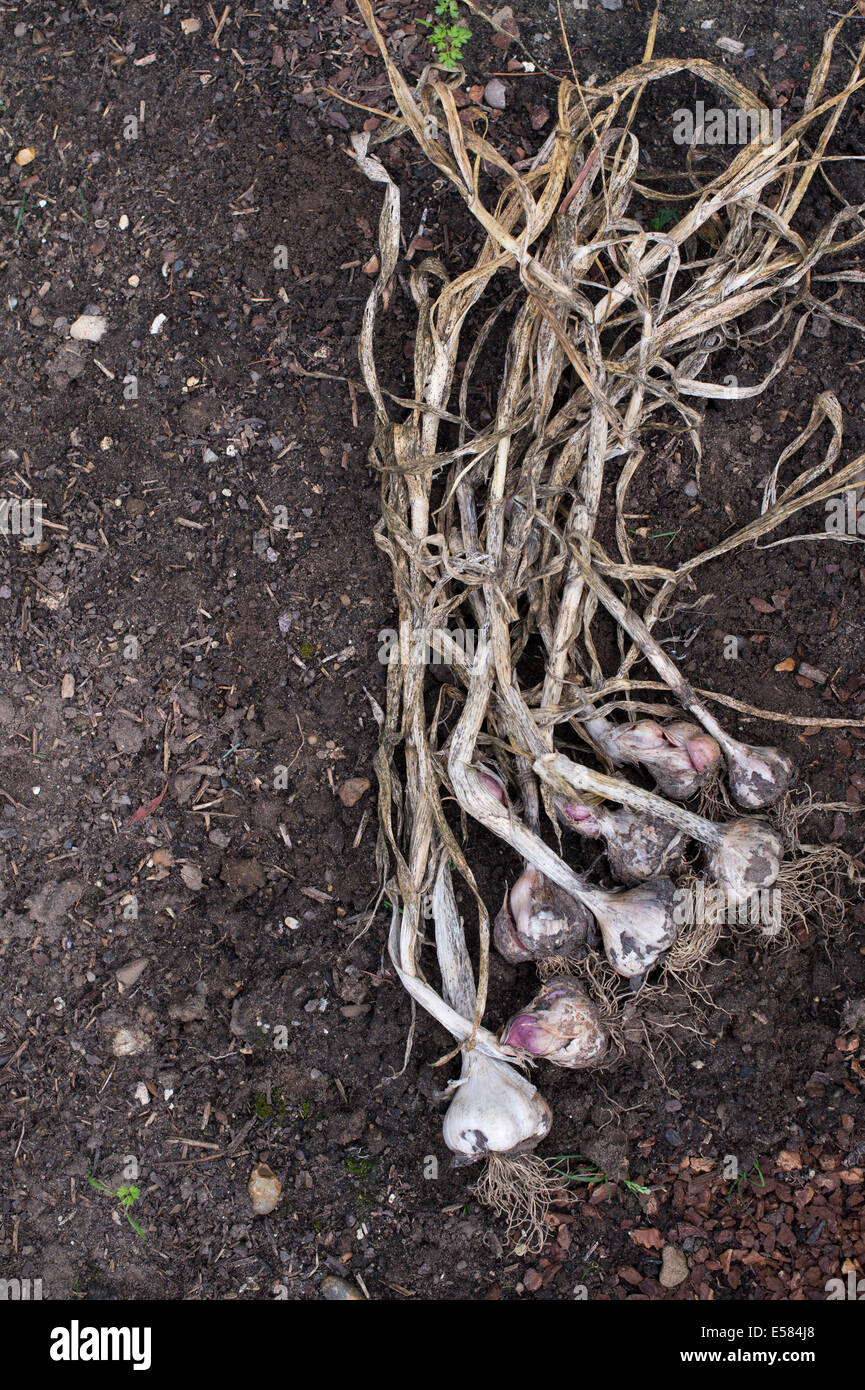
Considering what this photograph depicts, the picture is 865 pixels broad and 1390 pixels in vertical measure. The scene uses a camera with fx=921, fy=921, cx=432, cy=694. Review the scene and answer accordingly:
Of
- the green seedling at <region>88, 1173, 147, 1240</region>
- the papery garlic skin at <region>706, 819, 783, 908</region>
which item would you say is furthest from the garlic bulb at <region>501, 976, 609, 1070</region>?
the green seedling at <region>88, 1173, 147, 1240</region>

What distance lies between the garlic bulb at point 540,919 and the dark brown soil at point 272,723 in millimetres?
132

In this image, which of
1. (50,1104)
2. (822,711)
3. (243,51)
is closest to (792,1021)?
(822,711)

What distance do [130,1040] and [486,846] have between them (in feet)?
2.78

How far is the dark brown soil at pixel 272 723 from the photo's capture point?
6.12 feet

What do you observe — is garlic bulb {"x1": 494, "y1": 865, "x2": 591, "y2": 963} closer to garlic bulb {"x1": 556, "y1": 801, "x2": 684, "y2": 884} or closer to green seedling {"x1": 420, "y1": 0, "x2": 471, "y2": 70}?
garlic bulb {"x1": 556, "y1": 801, "x2": 684, "y2": 884}

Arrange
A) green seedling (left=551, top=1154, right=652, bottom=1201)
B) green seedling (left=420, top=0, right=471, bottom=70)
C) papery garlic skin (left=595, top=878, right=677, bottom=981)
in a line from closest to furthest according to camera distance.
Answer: papery garlic skin (left=595, top=878, right=677, bottom=981), green seedling (left=551, top=1154, right=652, bottom=1201), green seedling (left=420, top=0, right=471, bottom=70)

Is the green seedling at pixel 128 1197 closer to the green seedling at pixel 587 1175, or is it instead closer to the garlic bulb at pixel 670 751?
the green seedling at pixel 587 1175

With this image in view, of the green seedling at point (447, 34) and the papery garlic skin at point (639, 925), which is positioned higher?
the green seedling at point (447, 34)

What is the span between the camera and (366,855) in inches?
76.8

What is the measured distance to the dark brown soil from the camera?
187 cm

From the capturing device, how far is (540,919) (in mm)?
1767

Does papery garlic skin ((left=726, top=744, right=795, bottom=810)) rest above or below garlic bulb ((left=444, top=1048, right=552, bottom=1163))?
above

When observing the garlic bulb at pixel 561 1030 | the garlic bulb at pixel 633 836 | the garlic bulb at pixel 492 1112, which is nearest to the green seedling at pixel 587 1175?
the garlic bulb at pixel 492 1112

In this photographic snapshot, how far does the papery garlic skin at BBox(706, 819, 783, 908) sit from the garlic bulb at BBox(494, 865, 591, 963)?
272 millimetres
